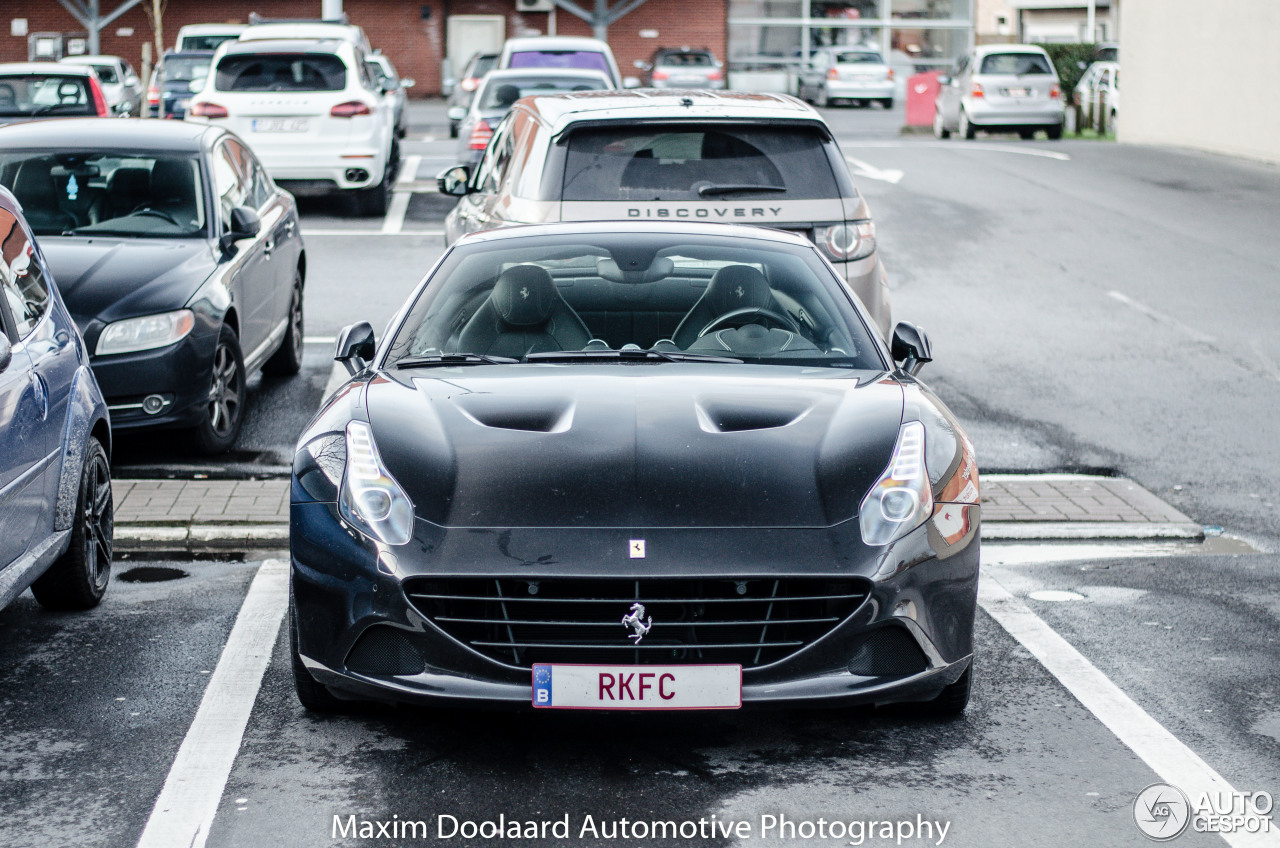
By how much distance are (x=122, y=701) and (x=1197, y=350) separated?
845 centimetres

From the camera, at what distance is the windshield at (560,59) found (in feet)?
71.0

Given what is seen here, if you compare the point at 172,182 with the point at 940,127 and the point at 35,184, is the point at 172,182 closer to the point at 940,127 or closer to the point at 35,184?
the point at 35,184

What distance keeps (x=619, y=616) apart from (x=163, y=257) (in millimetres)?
5139

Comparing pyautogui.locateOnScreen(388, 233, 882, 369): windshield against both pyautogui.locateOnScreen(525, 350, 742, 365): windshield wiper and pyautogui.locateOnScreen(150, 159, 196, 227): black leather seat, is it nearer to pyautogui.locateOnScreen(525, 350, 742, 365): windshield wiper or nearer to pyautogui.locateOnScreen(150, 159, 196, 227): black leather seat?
pyautogui.locateOnScreen(525, 350, 742, 365): windshield wiper

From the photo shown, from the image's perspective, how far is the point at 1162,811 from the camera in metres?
4.20

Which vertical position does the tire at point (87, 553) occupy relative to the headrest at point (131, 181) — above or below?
below

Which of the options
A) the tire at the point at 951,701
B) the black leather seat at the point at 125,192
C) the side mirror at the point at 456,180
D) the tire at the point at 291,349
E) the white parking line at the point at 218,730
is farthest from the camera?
the side mirror at the point at 456,180

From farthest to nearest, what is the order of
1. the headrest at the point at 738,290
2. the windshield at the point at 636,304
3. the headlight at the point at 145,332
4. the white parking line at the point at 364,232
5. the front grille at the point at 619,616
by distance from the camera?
the white parking line at the point at 364,232, the headlight at the point at 145,332, the headrest at the point at 738,290, the windshield at the point at 636,304, the front grille at the point at 619,616

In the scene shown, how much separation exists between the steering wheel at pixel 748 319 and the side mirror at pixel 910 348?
37cm

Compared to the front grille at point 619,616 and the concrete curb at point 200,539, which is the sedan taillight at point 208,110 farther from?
the front grille at point 619,616

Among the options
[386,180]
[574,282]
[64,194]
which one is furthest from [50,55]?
[574,282]

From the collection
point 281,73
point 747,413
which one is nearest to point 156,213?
point 747,413

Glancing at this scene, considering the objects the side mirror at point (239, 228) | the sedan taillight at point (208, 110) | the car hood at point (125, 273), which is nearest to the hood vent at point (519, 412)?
the car hood at point (125, 273)

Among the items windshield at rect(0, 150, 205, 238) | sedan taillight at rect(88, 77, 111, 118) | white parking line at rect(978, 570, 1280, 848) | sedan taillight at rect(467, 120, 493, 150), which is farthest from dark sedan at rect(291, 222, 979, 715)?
sedan taillight at rect(88, 77, 111, 118)
